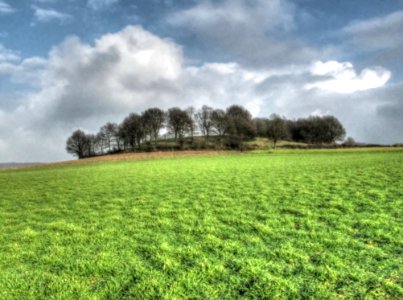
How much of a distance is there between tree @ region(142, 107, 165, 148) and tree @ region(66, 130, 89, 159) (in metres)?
35.7

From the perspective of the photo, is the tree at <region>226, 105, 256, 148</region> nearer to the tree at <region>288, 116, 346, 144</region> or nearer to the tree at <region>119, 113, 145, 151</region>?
the tree at <region>288, 116, 346, 144</region>

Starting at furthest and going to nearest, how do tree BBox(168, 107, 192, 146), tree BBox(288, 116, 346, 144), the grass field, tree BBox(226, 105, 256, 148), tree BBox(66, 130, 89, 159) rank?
tree BBox(288, 116, 346, 144) → tree BBox(66, 130, 89, 159) → tree BBox(226, 105, 256, 148) → tree BBox(168, 107, 192, 146) → the grass field

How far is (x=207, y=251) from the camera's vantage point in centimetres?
768

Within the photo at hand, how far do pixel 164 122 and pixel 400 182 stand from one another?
114m

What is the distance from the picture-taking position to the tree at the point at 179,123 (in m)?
121

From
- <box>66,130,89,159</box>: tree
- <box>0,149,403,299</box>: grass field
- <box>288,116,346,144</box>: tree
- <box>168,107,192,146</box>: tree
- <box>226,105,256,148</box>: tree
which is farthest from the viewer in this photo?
<box>288,116,346,144</box>: tree

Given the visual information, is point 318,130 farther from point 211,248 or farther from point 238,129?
point 211,248

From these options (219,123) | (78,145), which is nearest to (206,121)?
(219,123)

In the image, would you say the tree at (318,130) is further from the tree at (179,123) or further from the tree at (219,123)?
the tree at (179,123)

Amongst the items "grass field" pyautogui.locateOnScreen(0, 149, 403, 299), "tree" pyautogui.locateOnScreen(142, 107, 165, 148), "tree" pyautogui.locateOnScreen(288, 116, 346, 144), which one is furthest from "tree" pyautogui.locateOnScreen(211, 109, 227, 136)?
"grass field" pyautogui.locateOnScreen(0, 149, 403, 299)

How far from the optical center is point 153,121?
124125mm

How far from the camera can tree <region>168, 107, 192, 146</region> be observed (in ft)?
397

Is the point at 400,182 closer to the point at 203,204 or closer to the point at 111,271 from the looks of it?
the point at 203,204

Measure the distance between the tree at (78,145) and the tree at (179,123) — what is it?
47027 millimetres
